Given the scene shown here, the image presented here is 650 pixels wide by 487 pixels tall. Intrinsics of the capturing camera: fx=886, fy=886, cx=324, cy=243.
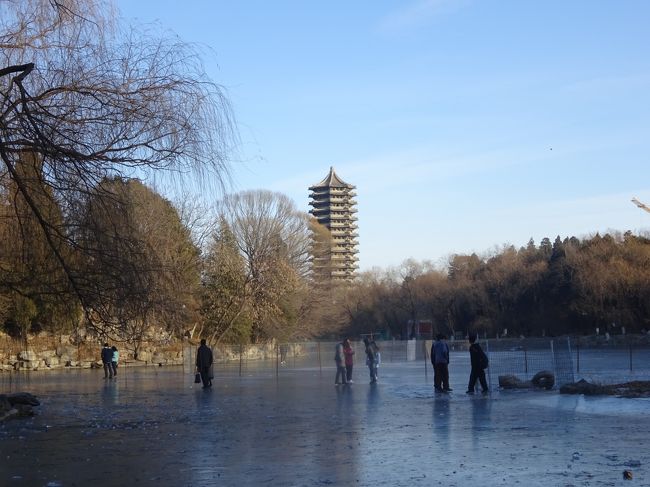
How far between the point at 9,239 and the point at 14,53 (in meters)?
2.53

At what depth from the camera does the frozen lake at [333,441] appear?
35.2 feet

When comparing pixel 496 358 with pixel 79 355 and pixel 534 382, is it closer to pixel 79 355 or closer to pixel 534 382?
pixel 534 382

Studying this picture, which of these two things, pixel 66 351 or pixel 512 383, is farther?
pixel 66 351

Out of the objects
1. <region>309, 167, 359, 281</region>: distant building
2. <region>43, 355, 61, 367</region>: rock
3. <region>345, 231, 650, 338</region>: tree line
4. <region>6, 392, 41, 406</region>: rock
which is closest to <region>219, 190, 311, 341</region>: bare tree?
<region>43, 355, 61, 367</region>: rock

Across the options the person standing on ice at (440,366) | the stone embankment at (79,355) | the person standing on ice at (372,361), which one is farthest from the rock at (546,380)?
the stone embankment at (79,355)

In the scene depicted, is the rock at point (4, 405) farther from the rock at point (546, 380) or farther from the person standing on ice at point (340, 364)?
the rock at point (546, 380)

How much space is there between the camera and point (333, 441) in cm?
1413

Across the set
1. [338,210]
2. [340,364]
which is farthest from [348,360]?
[338,210]

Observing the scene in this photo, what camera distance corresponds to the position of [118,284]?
1155cm

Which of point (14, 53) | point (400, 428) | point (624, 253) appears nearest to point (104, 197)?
point (14, 53)

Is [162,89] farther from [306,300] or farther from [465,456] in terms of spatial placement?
[306,300]

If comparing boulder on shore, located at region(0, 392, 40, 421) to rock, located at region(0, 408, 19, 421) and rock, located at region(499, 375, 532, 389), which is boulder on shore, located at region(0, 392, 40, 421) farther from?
rock, located at region(499, 375, 532, 389)

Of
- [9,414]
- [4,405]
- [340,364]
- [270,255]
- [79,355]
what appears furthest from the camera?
[270,255]

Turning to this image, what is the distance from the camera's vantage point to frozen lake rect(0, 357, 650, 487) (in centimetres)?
1072
